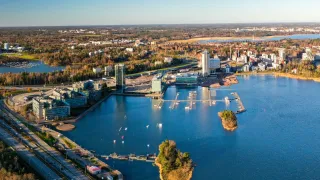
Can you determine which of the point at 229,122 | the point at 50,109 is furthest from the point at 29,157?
the point at 229,122

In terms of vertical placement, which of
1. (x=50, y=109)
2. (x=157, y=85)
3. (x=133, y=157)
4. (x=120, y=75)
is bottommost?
(x=133, y=157)

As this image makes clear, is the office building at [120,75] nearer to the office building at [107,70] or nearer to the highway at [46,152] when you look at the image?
the office building at [107,70]

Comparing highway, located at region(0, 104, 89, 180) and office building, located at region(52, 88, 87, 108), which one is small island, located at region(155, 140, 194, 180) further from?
office building, located at region(52, 88, 87, 108)

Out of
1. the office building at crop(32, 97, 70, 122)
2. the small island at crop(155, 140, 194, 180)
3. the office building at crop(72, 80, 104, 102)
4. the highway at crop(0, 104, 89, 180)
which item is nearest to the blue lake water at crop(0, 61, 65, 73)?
the office building at crop(72, 80, 104, 102)

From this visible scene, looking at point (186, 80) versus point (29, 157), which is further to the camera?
point (186, 80)

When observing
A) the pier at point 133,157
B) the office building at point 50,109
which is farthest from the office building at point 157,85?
the pier at point 133,157

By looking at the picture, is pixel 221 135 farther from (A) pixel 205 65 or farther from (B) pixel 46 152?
(A) pixel 205 65

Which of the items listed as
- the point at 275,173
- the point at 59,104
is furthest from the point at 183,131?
the point at 59,104
